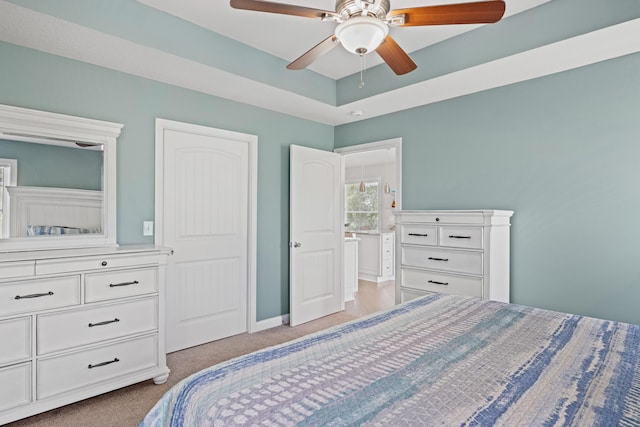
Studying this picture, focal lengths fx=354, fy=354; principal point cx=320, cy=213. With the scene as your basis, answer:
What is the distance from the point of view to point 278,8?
176 centimetres

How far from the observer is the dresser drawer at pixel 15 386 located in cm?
194

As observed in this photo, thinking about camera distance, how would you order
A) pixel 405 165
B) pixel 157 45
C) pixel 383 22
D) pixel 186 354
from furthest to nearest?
pixel 405 165
pixel 186 354
pixel 157 45
pixel 383 22

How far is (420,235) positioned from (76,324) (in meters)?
2.63

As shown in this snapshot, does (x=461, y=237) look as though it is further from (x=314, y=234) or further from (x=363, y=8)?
(x=363, y=8)

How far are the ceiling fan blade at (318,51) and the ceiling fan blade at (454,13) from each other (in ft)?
1.18

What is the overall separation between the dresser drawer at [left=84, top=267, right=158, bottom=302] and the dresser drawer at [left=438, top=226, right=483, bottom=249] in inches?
89.7

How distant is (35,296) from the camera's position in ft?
6.69

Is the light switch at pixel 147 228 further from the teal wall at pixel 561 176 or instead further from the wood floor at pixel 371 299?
the teal wall at pixel 561 176

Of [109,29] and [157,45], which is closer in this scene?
A: [109,29]

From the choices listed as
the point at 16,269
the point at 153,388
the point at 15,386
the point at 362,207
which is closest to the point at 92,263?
the point at 16,269

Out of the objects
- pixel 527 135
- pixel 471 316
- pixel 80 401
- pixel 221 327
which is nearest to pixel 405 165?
pixel 527 135

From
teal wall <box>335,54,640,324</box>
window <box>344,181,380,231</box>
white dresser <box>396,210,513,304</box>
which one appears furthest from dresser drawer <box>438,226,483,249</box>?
window <box>344,181,380,231</box>

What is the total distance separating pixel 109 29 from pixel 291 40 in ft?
4.33

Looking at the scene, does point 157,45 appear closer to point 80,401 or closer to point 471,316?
point 80,401
